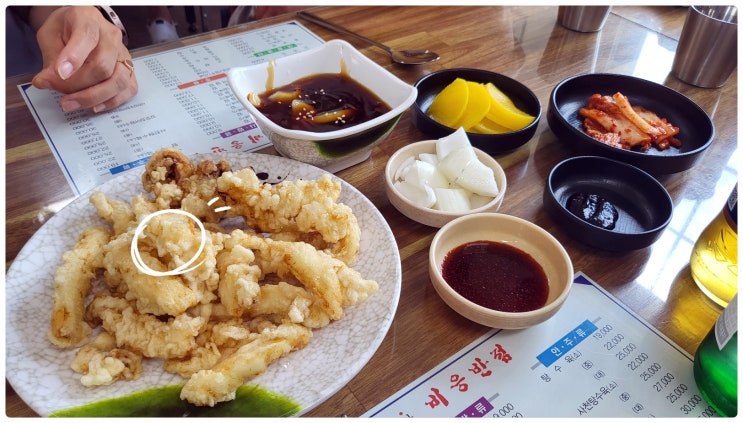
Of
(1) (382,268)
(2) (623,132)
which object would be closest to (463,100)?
(2) (623,132)

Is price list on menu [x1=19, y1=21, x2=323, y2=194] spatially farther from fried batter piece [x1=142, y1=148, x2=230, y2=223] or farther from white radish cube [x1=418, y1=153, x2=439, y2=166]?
white radish cube [x1=418, y1=153, x2=439, y2=166]

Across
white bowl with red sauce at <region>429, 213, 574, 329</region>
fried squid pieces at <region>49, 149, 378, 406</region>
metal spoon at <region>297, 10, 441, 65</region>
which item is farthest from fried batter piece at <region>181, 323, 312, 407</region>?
metal spoon at <region>297, 10, 441, 65</region>

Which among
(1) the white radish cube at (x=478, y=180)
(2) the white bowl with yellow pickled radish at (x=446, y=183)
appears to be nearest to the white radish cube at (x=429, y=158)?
(2) the white bowl with yellow pickled radish at (x=446, y=183)

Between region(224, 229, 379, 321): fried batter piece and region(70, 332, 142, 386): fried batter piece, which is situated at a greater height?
region(224, 229, 379, 321): fried batter piece

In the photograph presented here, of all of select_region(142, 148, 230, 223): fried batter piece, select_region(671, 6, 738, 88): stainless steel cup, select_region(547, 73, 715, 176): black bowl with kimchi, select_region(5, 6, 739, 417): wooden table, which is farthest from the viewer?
select_region(671, 6, 738, 88): stainless steel cup

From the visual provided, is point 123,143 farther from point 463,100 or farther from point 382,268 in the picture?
point 463,100

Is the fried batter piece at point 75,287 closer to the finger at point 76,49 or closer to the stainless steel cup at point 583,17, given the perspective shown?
the finger at point 76,49
